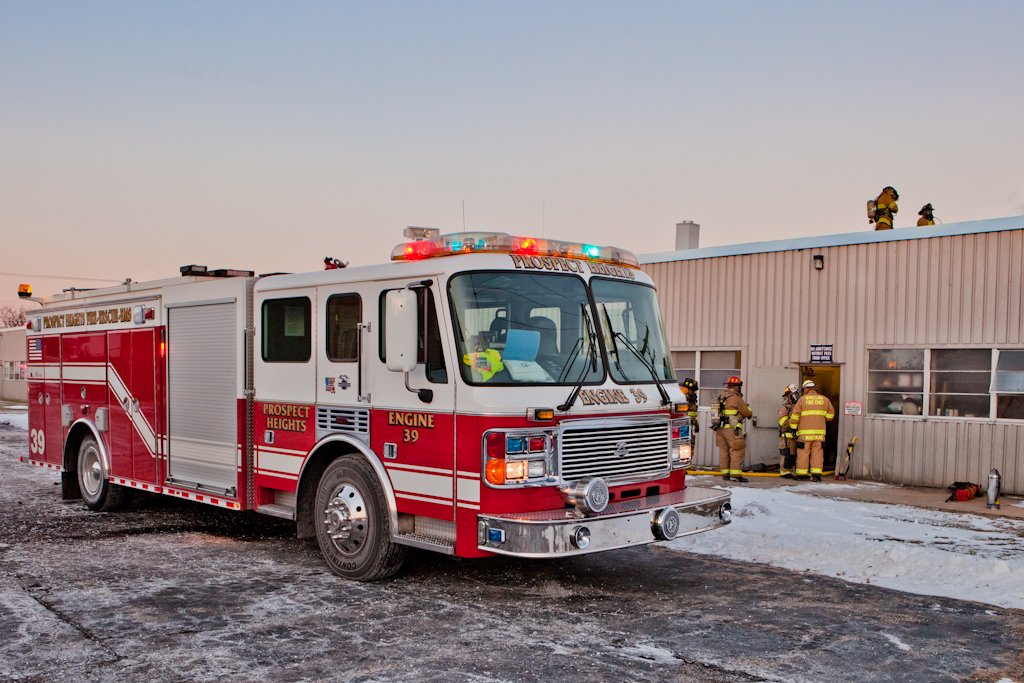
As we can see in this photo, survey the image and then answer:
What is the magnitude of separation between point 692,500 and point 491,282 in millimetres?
2187

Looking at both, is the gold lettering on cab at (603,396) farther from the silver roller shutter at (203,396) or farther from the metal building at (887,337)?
the metal building at (887,337)

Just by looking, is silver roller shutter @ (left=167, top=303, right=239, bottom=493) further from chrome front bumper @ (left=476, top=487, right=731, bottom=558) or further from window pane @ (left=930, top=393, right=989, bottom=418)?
window pane @ (left=930, top=393, right=989, bottom=418)

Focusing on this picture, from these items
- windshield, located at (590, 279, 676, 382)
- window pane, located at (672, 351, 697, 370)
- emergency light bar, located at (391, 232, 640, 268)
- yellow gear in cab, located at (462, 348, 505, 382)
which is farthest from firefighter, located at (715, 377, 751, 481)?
yellow gear in cab, located at (462, 348, 505, 382)

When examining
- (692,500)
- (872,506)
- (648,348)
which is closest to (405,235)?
(648,348)

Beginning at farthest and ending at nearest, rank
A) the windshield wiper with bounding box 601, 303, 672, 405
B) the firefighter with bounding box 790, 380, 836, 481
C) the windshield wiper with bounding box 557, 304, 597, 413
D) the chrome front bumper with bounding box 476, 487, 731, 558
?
the firefighter with bounding box 790, 380, 836, 481
the windshield wiper with bounding box 601, 303, 672, 405
the windshield wiper with bounding box 557, 304, 597, 413
the chrome front bumper with bounding box 476, 487, 731, 558

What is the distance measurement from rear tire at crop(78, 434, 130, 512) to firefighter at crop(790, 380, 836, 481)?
9058 mm

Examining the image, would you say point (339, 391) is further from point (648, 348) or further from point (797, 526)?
point (797, 526)

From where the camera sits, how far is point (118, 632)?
5.20 meters

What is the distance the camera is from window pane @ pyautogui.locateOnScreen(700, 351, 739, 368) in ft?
46.5

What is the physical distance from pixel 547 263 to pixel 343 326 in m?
1.71

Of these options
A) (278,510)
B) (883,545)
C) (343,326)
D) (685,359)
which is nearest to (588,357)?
(343,326)

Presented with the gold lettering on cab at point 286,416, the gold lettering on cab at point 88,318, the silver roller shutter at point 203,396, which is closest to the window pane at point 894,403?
the gold lettering on cab at point 286,416

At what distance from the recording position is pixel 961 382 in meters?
11.6

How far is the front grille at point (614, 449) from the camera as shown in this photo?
5828 mm
